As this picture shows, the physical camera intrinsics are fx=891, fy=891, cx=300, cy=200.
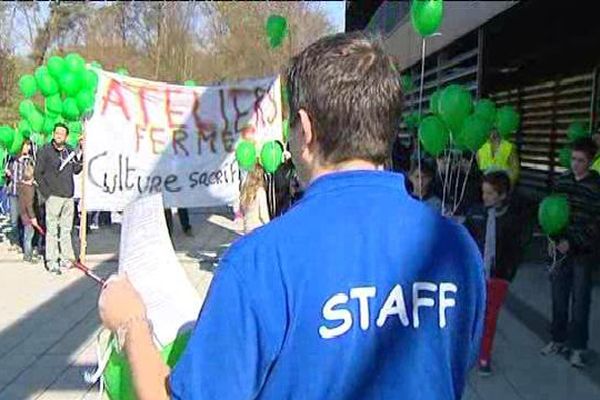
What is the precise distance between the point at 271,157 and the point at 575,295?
3813 millimetres

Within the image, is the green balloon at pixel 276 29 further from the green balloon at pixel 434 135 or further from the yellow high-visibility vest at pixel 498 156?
the green balloon at pixel 434 135

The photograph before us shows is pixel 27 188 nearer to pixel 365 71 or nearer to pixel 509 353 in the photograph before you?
pixel 509 353

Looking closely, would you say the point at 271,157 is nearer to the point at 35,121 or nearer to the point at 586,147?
the point at 586,147

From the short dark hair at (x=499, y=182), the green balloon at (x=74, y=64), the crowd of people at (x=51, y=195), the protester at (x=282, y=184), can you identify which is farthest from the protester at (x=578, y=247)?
the green balloon at (x=74, y=64)

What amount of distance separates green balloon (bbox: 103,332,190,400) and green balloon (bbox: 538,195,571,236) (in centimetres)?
467

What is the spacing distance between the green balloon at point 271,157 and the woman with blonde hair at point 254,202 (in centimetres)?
19

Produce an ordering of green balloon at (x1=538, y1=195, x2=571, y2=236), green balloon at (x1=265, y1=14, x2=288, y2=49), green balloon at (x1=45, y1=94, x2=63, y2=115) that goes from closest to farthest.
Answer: green balloon at (x1=538, y1=195, x2=571, y2=236) < green balloon at (x1=265, y1=14, x2=288, y2=49) < green balloon at (x1=45, y1=94, x2=63, y2=115)

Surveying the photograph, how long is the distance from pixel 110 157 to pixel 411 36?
1018 centimetres

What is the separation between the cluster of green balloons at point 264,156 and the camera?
9156 mm

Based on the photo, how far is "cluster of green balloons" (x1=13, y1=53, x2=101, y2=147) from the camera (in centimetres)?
1032

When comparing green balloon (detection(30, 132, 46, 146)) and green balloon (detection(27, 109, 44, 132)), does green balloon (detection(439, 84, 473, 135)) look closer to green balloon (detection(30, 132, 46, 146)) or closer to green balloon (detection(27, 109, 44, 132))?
green balloon (detection(30, 132, 46, 146))

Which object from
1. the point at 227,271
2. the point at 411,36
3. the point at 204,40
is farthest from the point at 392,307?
the point at 204,40

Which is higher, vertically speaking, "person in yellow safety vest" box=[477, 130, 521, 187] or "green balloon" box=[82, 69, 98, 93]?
"green balloon" box=[82, 69, 98, 93]

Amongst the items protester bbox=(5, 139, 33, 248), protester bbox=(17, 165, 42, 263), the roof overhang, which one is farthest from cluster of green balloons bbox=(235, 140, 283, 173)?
protester bbox=(5, 139, 33, 248)
